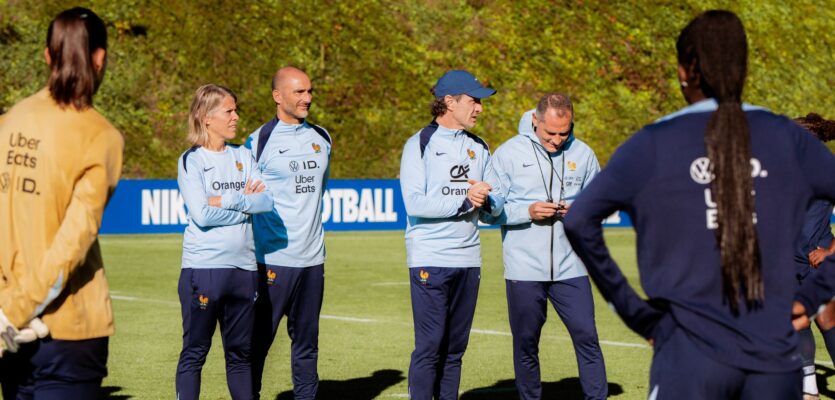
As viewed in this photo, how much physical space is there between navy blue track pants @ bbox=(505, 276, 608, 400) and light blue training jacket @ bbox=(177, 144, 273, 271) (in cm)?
182

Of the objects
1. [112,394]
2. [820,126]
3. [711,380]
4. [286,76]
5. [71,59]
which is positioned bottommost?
[112,394]

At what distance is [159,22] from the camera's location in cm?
3384

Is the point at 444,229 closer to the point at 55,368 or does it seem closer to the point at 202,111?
the point at 202,111

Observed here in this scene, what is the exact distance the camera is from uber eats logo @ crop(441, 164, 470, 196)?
7758 mm

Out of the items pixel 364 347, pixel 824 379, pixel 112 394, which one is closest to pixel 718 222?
pixel 112 394

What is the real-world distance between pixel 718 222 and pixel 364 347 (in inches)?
326

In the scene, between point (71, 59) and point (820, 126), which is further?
point (820, 126)

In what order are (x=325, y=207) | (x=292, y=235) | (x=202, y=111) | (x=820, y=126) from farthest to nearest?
(x=325, y=207)
(x=820, y=126)
(x=292, y=235)
(x=202, y=111)

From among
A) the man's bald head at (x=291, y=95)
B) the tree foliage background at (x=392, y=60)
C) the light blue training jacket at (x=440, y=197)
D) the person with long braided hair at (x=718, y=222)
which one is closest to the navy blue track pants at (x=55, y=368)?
the person with long braided hair at (x=718, y=222)

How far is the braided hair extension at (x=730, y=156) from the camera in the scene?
3428 mm

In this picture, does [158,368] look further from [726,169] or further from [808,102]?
[808,102]

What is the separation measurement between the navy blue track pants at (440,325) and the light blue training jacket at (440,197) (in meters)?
0.09

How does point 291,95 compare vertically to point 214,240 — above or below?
above

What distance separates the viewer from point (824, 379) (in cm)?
981
